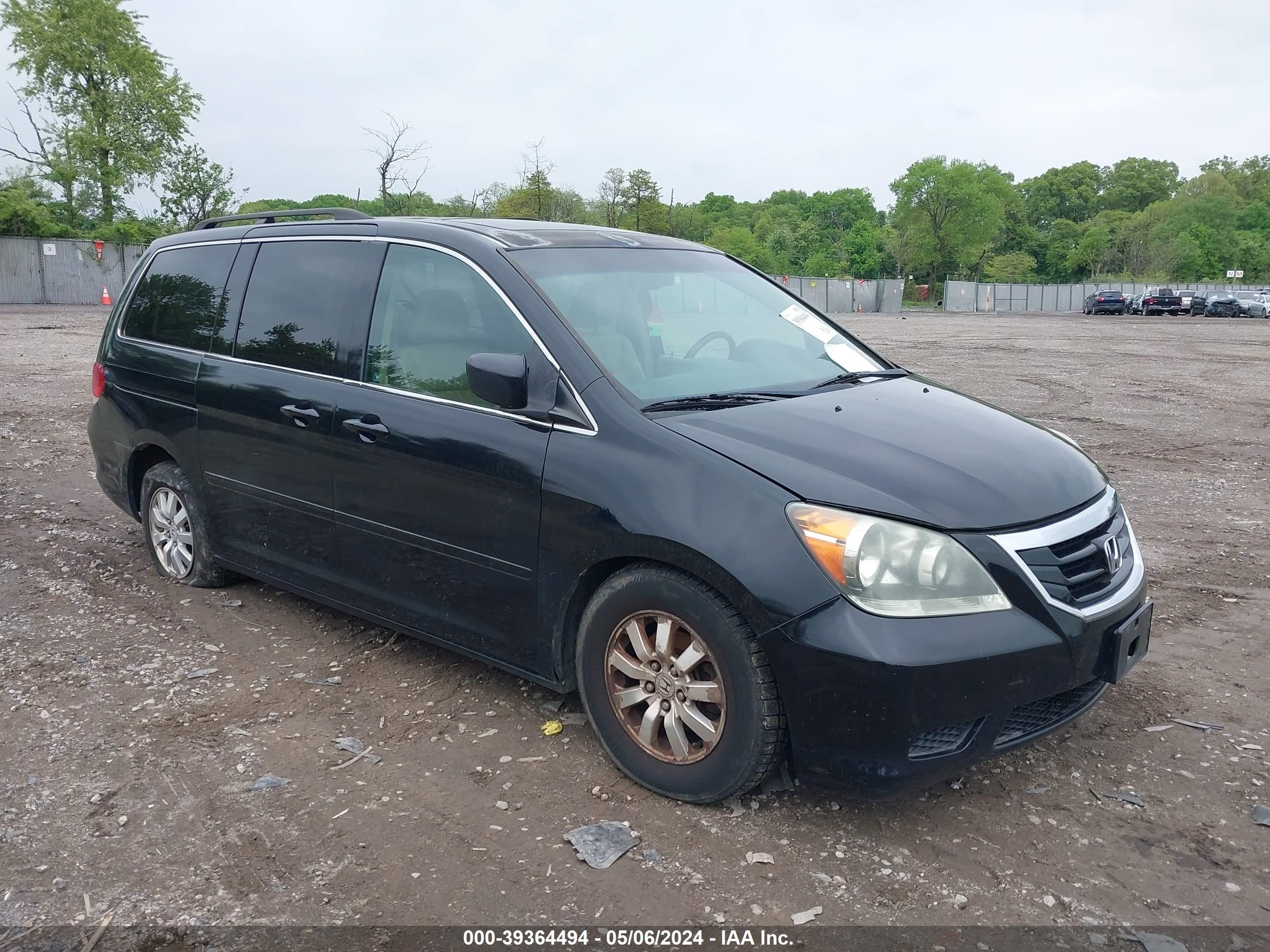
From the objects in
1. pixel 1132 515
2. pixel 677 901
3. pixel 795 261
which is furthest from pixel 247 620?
pixel 795 261

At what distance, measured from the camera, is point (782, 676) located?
3.03 meters

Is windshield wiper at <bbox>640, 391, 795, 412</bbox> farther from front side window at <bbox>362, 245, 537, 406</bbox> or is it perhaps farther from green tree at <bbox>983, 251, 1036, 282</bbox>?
green tree at <bbox>983, 251, 1036, 282</bbox>

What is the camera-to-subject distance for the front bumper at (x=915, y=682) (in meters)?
2.91

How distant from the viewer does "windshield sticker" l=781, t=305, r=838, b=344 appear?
15.1ft

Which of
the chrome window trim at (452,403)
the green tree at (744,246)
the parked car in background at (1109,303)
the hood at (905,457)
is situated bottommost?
the hood at (905,457)

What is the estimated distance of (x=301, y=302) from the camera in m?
4.65

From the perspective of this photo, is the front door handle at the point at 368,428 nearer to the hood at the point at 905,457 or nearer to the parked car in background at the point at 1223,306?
the hood at the point at 905,457

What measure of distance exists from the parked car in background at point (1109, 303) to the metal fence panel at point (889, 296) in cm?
1410

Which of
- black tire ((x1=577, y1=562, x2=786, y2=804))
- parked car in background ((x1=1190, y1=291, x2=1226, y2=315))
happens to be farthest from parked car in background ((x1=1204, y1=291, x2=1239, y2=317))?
black tire ((x1=577, y1=562, x2=786, y2=804))

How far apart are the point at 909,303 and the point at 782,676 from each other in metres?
90.0

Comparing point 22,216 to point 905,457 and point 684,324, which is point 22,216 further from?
point 905,457

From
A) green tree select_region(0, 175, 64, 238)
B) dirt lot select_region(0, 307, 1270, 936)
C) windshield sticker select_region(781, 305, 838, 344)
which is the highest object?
green tree select_region(0, 175, 64, 238)

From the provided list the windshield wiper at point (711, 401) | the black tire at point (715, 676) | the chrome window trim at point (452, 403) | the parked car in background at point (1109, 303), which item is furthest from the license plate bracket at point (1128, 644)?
the parked car in background at point (1109, 303)

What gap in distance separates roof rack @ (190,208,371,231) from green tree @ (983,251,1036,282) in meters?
115
